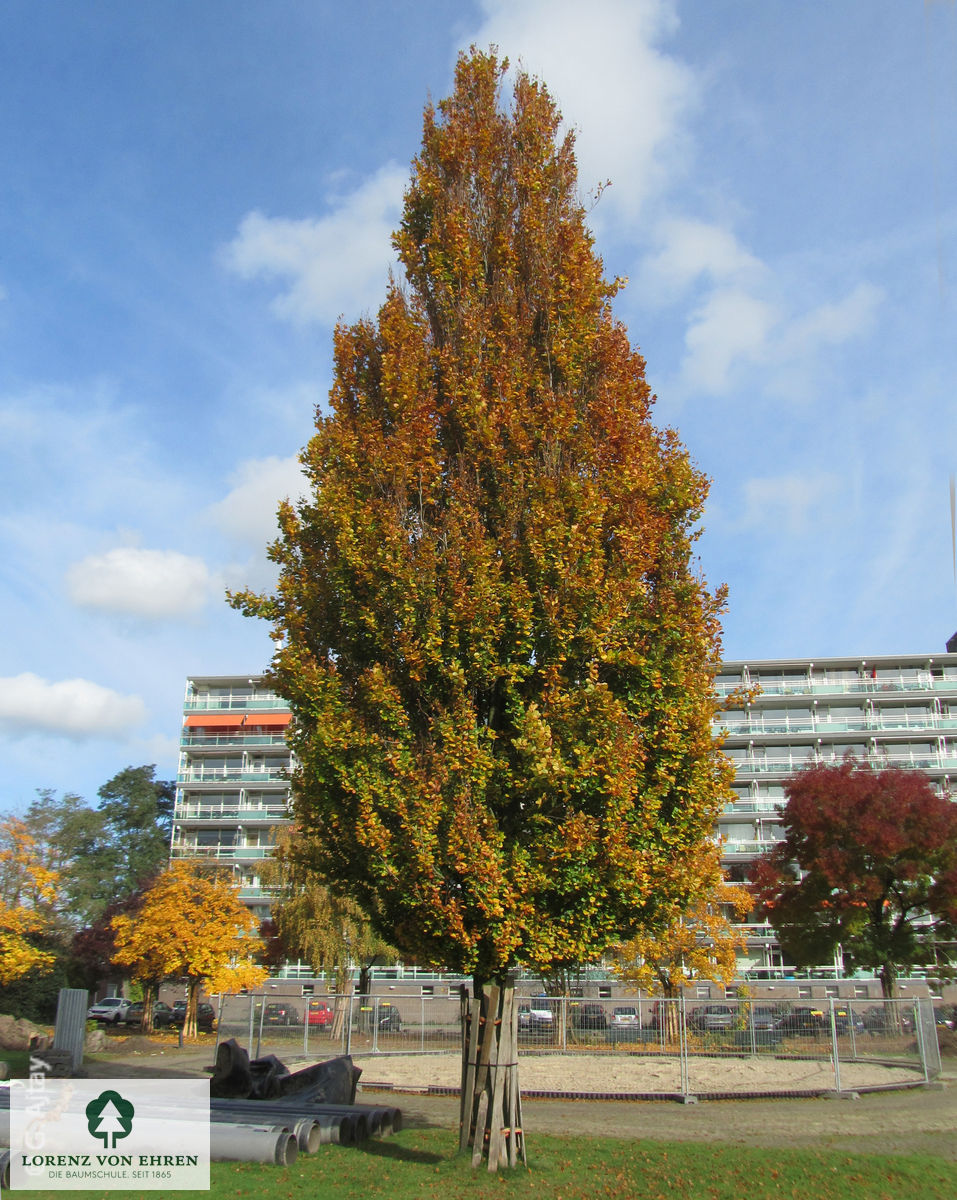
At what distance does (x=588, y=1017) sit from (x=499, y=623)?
1396cm

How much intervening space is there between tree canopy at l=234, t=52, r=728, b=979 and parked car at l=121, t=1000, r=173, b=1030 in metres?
40.6

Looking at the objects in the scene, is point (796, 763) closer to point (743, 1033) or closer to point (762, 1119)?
point (743, 1033)

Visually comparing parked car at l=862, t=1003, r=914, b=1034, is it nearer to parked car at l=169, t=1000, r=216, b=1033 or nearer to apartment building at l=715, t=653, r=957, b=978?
parked car at l=169, t=1000, r=216, b=1033

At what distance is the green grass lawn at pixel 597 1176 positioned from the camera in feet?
33.5

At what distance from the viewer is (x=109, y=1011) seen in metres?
52.3

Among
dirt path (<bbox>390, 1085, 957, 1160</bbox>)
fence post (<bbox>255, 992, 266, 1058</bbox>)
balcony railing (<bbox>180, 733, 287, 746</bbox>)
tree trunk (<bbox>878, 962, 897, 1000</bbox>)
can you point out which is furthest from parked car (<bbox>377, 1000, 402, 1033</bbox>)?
balcony railing (<bbox>180, 733, 287, 746</bbox>)

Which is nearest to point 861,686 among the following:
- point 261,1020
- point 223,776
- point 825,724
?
point 825,724

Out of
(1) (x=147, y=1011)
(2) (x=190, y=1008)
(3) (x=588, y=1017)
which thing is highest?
(3) (x=588, y=1017)

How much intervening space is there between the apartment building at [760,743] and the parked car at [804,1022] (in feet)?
134

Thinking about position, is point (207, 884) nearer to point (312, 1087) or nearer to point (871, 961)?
point (312, 1087)

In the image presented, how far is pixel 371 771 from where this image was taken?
11203 millimetres

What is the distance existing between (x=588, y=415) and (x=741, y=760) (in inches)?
2294

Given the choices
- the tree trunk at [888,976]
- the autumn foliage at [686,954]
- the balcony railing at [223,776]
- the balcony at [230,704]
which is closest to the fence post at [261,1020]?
the autumn foliage at [686,954]

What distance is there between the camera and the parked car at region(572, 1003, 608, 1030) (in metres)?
21.6
